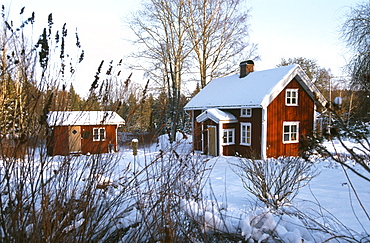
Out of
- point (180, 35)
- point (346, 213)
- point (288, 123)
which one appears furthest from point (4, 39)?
point (180, 35)

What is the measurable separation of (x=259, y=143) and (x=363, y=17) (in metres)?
6.46

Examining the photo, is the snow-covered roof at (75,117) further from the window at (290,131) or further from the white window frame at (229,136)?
the window at (290,131)

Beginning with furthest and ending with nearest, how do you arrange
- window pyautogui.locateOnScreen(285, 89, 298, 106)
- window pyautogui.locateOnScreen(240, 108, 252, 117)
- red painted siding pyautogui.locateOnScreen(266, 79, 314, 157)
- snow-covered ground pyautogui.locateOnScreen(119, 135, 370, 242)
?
1. window pyautogui.locateOnScreen(285, 89, 298, 106)
2. window pyautogui.locateOnScreen(240, 108, 252, 117)
3. red painted siding pyautogui.locateOnScreen(266, 79, 314, 157)
4. snow-covered ground pyautogui.locateOnScreen(119, 135, 370, 242)

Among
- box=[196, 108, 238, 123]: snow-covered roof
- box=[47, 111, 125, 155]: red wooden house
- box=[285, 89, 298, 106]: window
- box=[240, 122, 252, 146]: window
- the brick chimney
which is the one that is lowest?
box=[240, 122, 252, 146]: window

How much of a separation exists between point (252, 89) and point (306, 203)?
8883 millimetres

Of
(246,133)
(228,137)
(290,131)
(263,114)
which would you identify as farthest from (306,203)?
(290,131)

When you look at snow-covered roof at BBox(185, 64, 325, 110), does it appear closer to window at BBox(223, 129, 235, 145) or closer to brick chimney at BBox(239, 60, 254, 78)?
brick chimney at BBox(239, 60, 254, 78)

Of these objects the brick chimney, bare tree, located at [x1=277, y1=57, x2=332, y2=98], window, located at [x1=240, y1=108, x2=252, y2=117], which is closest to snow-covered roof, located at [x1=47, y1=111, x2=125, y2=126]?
window, located at [x1=240, y1=108, x2=252, y2=117]

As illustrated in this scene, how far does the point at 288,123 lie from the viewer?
1431 cm

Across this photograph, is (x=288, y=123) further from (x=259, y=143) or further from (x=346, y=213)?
(x=346, y=213)

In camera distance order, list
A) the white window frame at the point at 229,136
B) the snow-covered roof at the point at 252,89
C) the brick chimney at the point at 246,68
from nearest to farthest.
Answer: the snow-covered roof at the point at 252,89 < the white window frame at the point at 229,136 < the brick chimney at the point at 246,68

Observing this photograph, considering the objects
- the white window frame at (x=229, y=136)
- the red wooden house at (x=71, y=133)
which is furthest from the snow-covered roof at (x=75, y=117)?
the white window frame at (x=229, y=136)

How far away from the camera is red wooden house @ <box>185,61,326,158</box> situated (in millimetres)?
13547

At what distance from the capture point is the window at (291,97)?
46.8 feet
